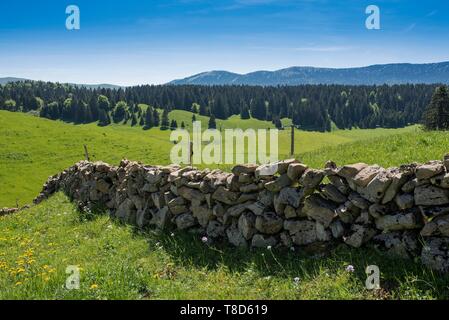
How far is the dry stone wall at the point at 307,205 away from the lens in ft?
26.5

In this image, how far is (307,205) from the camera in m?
9.70

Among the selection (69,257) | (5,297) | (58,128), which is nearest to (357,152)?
(69,257)

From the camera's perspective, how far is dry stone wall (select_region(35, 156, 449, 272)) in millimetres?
8078

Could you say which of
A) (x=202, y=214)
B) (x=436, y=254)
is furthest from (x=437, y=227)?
(x=202, y=214)

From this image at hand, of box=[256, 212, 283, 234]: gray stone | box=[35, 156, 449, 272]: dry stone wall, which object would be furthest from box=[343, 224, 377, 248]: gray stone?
box=[256, 212, 283, 234]: gray stone

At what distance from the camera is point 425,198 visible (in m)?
8.06

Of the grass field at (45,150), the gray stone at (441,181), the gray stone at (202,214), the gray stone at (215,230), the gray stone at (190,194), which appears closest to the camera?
the gray stone at (441,181)

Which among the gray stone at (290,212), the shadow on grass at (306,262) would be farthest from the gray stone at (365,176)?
A: the gray stone at (290,212)

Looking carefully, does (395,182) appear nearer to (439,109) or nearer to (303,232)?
(303,232)

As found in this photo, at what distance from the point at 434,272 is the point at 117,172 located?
13.0 metres

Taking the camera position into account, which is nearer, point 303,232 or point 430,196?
point 430,196

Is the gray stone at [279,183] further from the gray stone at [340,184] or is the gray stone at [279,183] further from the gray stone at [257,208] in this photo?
the gray stone at [340,184]
